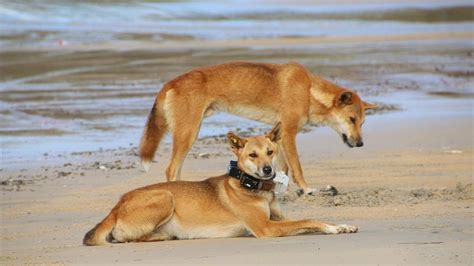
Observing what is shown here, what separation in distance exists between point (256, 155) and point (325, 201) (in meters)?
2.14

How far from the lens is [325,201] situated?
426 inches

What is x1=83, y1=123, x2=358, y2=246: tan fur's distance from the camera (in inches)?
342

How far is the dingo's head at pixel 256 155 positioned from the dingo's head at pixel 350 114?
137 inches

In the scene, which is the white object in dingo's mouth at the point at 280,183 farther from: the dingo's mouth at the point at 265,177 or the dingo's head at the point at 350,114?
the dingo's head at the point at 350,114

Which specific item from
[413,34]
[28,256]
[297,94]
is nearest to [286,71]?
[297,94]

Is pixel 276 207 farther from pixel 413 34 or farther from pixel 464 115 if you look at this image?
pixel 413 34

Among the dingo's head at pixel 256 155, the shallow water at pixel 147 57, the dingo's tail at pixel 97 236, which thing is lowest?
the shallow water at pixel 147 57

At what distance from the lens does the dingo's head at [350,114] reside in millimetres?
12406

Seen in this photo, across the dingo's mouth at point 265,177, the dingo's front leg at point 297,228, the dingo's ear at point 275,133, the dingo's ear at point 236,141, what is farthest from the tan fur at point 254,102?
the dingo's front leg at point 297,228

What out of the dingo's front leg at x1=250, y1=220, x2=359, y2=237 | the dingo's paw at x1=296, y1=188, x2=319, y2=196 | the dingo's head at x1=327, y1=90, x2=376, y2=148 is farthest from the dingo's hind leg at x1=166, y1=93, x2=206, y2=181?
the dingo's front leg at x1=250, y1=220, x2=359, y2=237

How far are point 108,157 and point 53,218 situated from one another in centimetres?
376

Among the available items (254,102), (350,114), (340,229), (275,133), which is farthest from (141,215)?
(350,114)

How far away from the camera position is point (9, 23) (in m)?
38.0

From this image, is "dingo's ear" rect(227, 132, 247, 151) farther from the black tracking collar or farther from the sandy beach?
the sandy beach
